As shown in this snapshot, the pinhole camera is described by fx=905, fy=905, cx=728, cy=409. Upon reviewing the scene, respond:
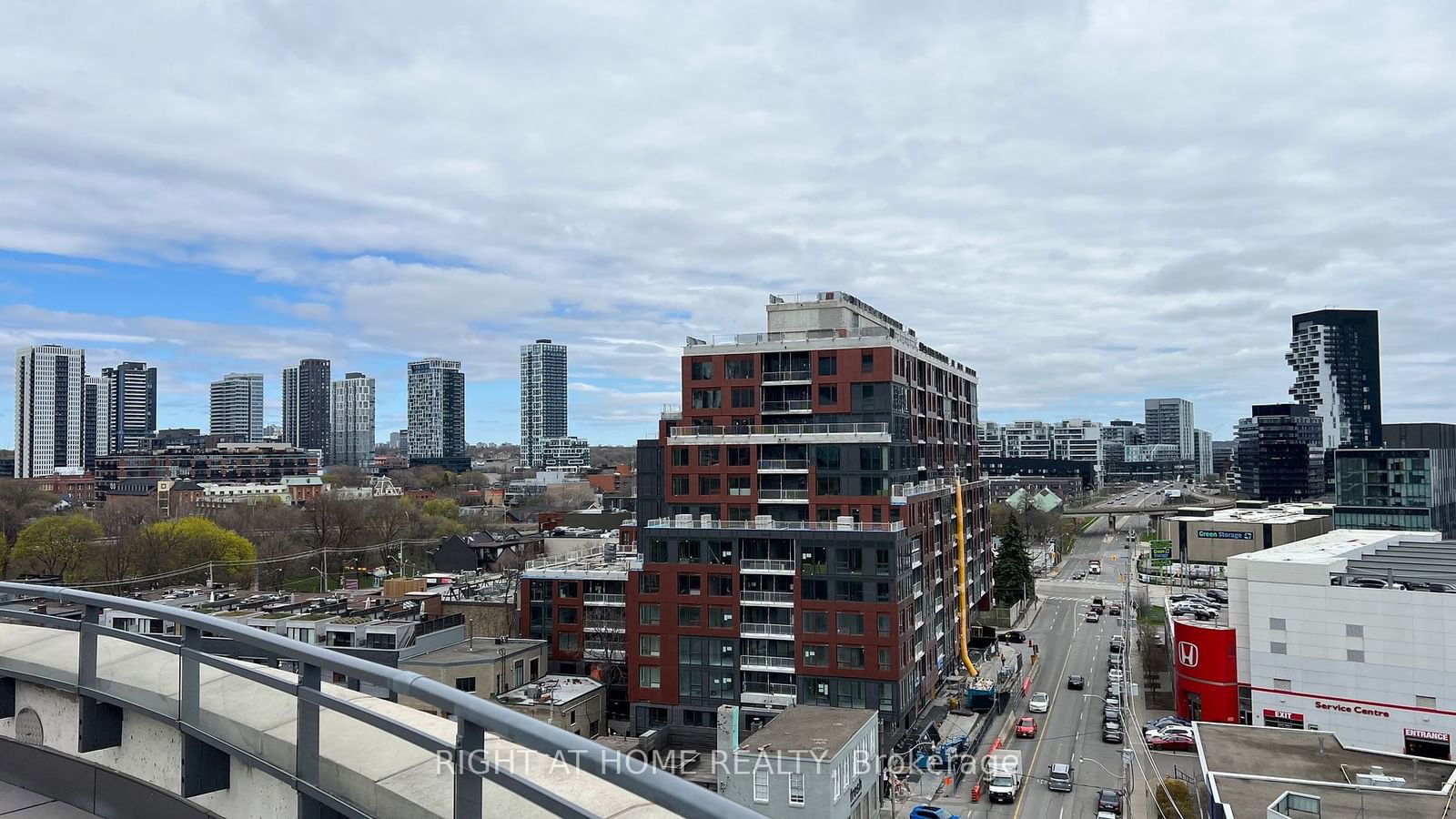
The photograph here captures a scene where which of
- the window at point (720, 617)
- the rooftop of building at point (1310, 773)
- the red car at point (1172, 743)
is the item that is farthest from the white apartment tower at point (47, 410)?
the rooftop of building at point (1310, 773)

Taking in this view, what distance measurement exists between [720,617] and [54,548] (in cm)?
5590

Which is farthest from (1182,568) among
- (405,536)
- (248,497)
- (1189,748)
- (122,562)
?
(248,497)

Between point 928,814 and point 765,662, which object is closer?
point 928,814

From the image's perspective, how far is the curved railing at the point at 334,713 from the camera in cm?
297

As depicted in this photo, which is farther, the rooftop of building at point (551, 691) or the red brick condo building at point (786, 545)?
the red brick condo building at point (786, 545)

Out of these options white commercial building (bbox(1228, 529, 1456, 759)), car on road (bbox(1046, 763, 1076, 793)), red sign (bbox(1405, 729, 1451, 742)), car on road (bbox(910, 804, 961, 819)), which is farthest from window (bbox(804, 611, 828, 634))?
red sign (bbox(1405, 729, 1451, 742))

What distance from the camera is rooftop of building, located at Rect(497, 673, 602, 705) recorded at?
37.7m

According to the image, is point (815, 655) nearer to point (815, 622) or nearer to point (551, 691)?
point (815, 622)

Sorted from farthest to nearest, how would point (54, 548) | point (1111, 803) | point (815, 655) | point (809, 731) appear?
1. point (54, 548)
2. point (815, 655)
3. point (1111, 803)
4. point (809, 731)

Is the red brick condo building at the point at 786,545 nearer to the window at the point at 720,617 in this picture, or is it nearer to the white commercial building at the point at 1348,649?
the window at the point at 720,617

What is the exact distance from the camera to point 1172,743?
1511 inches

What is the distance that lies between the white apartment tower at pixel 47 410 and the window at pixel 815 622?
174146 millimetres

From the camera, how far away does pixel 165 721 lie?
538 cm

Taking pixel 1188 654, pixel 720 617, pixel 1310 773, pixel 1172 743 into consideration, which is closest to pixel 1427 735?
pixel 1188 654
